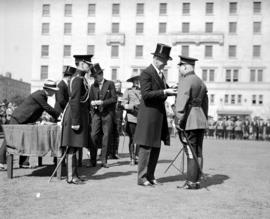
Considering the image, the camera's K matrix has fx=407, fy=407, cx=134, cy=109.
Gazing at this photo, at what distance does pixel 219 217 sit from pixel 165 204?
92 centimetres

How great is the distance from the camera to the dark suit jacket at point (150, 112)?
735 cm

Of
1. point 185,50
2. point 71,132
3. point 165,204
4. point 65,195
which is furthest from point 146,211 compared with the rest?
point 185,50

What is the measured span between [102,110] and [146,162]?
123 inches

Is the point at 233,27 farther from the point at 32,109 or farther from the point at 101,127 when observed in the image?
the point at 32,109

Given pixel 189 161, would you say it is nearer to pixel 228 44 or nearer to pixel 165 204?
pixel 165 204

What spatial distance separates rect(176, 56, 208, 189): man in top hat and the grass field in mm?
381

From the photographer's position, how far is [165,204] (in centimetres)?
580

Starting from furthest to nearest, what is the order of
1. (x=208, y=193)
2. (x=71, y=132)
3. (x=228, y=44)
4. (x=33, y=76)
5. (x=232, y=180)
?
(x=33, y=76) < (x=228, y=44) < (x=232, y=180) < (x=71, y=132) < (x=208, y=193)

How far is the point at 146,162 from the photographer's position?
293 inches

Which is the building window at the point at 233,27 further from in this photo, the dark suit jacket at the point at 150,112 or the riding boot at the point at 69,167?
the riding boot at the point at 69,167

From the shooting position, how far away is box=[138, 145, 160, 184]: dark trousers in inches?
291

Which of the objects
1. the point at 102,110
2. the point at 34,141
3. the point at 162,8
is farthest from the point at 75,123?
the point at 162,8

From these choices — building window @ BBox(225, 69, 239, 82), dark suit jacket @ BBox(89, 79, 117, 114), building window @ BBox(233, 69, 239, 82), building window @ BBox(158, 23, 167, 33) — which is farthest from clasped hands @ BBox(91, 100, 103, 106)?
building window @ BBox(233, 69, 239, 82)

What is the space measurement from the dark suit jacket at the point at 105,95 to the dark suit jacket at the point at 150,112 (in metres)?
2.83
